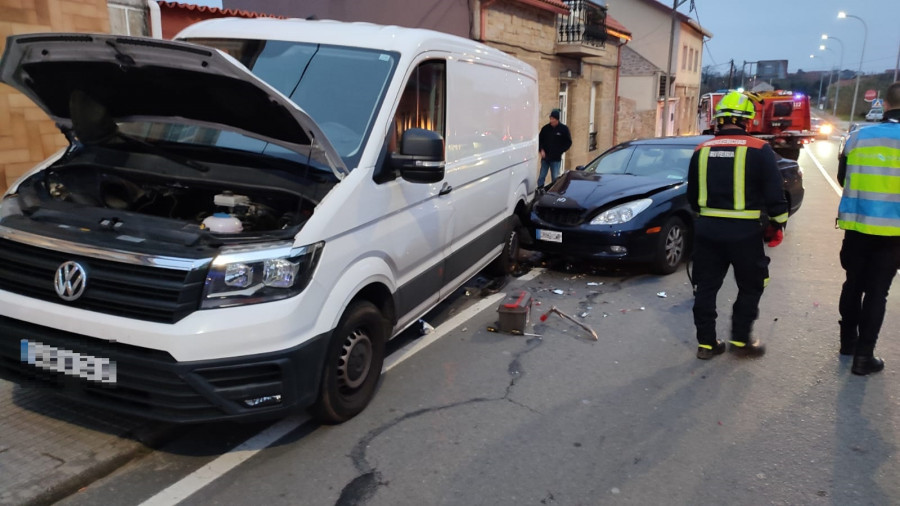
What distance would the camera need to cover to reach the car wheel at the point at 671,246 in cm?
729

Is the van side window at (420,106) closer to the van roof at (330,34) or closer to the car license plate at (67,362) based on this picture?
the van roof at (330,34)

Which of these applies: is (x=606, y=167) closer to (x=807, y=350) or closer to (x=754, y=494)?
(x=807, y=350)

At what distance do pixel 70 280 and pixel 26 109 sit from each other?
5.07m

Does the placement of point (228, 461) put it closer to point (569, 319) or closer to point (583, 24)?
point (569, 319)

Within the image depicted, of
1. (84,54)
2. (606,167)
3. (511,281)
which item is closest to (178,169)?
(84,54)

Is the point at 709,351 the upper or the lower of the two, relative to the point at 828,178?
upper

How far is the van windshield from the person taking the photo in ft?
13.1

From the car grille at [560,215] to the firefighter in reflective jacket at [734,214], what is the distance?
227cm

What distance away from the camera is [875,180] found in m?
4.59

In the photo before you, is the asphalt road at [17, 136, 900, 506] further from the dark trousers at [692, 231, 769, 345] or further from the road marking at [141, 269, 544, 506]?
the dark trousers at [692, 231, 769, 345]

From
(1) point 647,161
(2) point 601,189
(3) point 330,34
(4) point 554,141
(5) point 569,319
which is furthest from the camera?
(4) point 554,141

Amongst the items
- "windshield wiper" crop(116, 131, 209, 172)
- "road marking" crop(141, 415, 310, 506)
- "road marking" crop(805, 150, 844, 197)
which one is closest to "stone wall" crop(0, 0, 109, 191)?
"windshield wiper" crop(116, 131, 209, 172)

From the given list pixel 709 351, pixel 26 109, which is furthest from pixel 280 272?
pixel 26 109

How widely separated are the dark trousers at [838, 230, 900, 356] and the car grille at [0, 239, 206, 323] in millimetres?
4439
